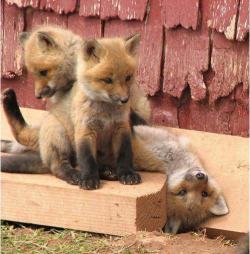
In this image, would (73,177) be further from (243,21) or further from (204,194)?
(243,21)

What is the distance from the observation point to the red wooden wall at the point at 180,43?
667 centimetres

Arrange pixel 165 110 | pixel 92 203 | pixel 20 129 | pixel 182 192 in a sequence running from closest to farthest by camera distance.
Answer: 1. pixel 92 203
2. pixel 182 192
3. pixel 20 129
4. pixel 165 110

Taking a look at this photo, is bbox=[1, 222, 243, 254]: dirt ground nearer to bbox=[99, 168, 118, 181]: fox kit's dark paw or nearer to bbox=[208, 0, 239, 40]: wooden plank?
bbox=[99, 168, 118, 181]: fox kit's dark paw

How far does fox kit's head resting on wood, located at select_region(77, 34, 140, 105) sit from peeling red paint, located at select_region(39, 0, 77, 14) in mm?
1387

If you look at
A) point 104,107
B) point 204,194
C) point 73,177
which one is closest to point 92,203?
point 73,177

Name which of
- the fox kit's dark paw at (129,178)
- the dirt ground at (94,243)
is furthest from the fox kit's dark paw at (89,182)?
the dirt ground at (94,243)

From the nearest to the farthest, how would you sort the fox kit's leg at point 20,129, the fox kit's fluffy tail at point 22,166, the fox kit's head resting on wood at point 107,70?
the fox kit's head resting on wood at point 107,70
the fox kit's fluffy tail at point 22,166
the fox kit's leg at point 20,129

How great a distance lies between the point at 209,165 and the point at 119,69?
1.50 meters

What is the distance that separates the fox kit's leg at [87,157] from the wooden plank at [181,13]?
60.4 inches

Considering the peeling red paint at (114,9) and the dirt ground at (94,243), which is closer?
the dirt ground at (94,243)

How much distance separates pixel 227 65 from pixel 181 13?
0.59m

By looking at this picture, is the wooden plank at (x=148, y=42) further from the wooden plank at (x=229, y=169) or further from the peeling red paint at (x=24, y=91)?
the peeling red paint at (x=24, y=91)

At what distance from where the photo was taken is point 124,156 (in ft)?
18.8

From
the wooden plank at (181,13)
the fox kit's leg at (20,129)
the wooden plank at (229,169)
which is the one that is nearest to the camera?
the wooden plank at (229,169)
